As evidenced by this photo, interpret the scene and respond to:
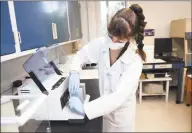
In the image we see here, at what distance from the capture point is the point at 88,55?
1047 millimetres

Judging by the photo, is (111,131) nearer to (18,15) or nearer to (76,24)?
(18,15)

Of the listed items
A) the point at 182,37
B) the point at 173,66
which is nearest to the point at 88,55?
the point at 173,66

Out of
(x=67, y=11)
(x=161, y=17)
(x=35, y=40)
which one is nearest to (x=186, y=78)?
(x=161, y=17)

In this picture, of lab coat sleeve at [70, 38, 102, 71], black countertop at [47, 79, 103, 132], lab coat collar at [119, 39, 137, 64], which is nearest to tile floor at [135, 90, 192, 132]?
black countertop at [47, 79, 103, 132]

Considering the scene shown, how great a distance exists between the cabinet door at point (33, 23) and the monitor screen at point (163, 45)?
2514mm

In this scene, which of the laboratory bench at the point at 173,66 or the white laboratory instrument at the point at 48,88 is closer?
the white laboratory instrument at the point at 48,88

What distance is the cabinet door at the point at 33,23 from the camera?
77 cm

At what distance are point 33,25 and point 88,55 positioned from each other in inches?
14.8

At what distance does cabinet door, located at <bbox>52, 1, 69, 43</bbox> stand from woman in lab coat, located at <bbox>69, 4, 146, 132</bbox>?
16.4 inches

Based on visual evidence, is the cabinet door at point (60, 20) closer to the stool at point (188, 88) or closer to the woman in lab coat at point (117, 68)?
the woman in lab coat at point (117, 68)

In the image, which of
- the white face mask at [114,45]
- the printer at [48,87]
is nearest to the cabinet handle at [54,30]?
the printer at [48,87]

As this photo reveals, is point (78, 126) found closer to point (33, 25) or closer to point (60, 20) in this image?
point (33, 25)

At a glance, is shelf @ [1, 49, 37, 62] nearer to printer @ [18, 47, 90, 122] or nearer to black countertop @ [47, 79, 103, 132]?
printer @ [18, 47, 90, 122]

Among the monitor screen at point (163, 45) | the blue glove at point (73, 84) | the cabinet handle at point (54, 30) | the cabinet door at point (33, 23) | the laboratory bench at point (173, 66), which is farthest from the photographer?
the monitor screen at point (163, 45)
